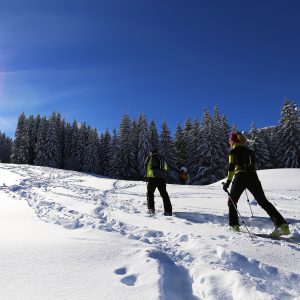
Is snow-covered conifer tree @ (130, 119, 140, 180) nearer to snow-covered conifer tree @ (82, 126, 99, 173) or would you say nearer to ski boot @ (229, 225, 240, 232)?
snow-covered conifer tree @ (82, 126, 99, 173)

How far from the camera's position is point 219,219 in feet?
26.5

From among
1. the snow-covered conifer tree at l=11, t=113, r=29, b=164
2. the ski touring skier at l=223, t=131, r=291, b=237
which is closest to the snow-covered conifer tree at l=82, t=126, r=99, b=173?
the snow-covered conifer tree at l=11, t=113, r=29, b=164

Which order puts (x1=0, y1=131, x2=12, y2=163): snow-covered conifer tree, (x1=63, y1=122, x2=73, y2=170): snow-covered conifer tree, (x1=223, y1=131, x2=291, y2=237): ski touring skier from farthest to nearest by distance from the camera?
(x1=0, y1=131, x2=12, y2=163): snow-covered conifer tree < (x1=63, y1=122, x2=73, y2=170): snow-covered conifer tree < (x1=223, y1=131, x2=291, y2=237): ski touring skier

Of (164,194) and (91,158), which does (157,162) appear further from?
(91,158)

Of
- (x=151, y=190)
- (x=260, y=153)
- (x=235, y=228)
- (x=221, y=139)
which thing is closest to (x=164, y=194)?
(x=151, y=190)

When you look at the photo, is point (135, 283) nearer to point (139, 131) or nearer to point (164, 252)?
point (164, 252)

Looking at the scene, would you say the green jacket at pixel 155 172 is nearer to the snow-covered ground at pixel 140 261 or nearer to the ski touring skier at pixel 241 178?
the snow-covered ground at pixel 140 261

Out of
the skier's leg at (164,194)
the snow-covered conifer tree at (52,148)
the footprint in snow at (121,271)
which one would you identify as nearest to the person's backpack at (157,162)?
the skier's leg at (164,194)

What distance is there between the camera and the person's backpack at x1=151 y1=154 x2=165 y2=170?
371 inches

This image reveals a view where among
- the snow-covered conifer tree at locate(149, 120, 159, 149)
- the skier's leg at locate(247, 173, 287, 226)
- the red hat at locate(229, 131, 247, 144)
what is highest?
the snow-covered conifer tree at locate(149, 120, 159, 149)

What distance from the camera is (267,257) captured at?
15.2 ft

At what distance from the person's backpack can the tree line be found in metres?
37.6

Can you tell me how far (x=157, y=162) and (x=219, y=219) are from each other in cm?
244

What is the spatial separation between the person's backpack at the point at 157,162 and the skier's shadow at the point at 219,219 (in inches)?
55.9
